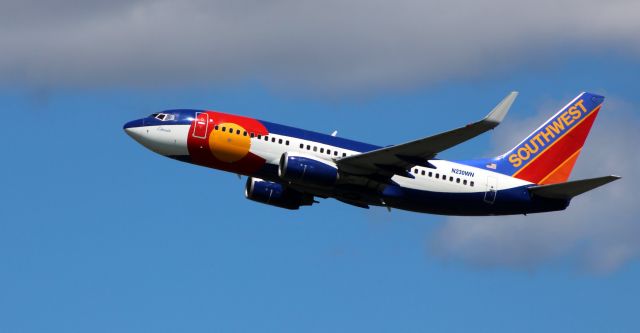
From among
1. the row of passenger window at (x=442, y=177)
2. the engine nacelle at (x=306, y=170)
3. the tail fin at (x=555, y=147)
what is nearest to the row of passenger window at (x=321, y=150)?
the engine nacelle at (x=306, y=170)

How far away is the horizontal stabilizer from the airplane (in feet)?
0.20

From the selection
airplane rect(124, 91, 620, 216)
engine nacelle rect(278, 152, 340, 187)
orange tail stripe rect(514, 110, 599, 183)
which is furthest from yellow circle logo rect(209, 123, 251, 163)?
orange tail stripe rect(514, 110, 599, 183)

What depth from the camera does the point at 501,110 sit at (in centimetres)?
6850

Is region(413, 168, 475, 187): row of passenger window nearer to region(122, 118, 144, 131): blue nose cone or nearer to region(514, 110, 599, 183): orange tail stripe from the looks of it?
region(514, 110, 599, 183): orange tail stripe

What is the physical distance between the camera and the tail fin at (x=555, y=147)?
8219 cm

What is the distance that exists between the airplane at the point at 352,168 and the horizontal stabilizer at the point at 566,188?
0.20 ft

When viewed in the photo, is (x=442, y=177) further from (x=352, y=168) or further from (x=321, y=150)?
(x=321, y=150)

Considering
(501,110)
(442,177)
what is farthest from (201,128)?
(501,110)

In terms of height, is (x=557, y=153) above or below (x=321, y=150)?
above

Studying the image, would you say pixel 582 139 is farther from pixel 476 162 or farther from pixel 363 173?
pixel 363 173

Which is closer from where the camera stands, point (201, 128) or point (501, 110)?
point (501, 110)

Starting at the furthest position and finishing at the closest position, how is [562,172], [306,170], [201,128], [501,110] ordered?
[562,172]
[201,128]
[306,170]
[501,110]

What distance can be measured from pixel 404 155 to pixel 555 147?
13035 mm

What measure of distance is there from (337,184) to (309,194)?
4.89 m
